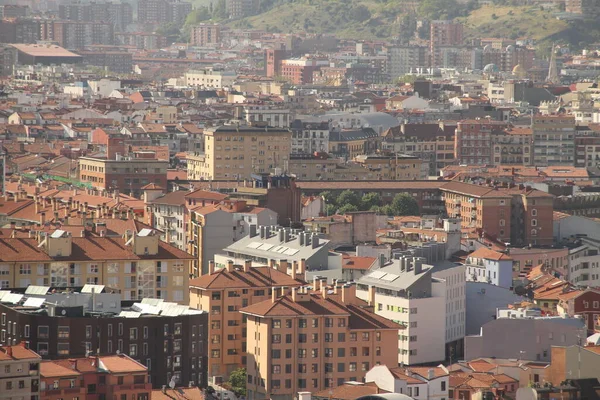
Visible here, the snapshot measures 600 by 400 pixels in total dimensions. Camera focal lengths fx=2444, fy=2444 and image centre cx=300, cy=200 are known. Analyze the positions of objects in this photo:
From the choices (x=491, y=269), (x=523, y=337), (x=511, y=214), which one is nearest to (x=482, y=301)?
(x=491, y=269)

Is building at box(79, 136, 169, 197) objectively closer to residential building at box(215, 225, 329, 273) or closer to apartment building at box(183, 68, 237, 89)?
residential building at box(215, 225, 329, 273)

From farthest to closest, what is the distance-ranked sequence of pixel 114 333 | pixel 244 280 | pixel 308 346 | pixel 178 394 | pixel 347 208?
1. pixel 347 208
2. pixel 244 280
3. pixel 308 346
4. pixel 114 333
5. pixel 178 394

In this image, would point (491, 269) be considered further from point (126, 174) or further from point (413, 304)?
point (126, 174)

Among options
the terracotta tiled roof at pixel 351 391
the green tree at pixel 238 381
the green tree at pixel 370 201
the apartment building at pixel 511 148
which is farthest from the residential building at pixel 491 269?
the apartment building at pixel 511 148

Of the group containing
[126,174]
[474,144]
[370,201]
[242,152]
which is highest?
[242,152]

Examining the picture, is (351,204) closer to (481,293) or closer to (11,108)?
(481,293)

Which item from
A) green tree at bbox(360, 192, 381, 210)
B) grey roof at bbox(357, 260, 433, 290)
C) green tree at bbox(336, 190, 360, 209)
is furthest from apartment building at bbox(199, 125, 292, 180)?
grey roof at bbox(357, 260, 433, 290)
